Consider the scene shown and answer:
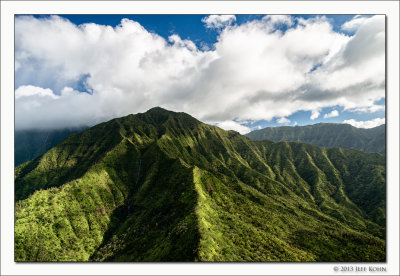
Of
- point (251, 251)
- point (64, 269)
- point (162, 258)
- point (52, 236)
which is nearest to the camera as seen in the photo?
point (64, 269)

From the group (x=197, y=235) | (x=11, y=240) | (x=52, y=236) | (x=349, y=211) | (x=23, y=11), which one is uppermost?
(x=23, y=11)

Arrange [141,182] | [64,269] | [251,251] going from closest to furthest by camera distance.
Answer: [64,269] < [251,251] < [141,182]

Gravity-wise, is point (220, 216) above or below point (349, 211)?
above

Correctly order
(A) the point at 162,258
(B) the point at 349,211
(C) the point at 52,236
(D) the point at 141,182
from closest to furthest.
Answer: (A) the point at 162,258 < (C) the point at 52,236 < (D) the point at 141,182 < (B) the point at 349,211

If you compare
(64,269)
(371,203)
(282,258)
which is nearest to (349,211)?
(371,203)

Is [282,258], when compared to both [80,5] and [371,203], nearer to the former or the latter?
[80,5]

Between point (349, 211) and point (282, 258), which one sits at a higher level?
point (282, 258)


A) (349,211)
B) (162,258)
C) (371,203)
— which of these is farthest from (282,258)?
(371,203)

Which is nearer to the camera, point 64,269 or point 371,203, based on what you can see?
point 64,269

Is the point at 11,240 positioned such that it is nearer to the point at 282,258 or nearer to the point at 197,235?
the point at 197,235
